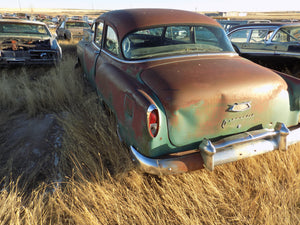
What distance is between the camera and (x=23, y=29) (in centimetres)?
733

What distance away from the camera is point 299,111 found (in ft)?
8.52

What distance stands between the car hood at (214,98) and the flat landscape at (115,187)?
21.0 inches

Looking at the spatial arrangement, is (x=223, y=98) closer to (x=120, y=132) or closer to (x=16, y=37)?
(x=120, y=132)

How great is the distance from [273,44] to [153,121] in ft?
15.4

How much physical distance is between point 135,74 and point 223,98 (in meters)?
0.99

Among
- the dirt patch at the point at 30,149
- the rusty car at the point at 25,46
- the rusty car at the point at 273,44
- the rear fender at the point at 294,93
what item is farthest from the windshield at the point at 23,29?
the rear fender at the point at 294,93

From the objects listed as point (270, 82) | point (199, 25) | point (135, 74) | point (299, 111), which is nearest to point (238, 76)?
point (270, 82)

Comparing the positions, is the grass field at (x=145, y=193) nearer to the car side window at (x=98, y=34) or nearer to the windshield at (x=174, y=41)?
the windshield at (x=174, y=41)

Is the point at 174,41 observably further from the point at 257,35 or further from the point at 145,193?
the point at 257,35

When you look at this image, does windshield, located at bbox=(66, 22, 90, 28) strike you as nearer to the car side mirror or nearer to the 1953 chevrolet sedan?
the car side mirror

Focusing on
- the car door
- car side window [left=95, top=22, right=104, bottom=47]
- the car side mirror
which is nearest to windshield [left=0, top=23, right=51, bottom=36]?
the car side mirror

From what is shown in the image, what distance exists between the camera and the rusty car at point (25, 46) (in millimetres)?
5969

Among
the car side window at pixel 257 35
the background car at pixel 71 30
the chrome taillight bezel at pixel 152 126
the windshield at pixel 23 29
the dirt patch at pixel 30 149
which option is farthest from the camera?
the background car at pixel 71 30

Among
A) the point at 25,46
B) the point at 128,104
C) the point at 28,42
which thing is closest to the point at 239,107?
the point at 128,104
